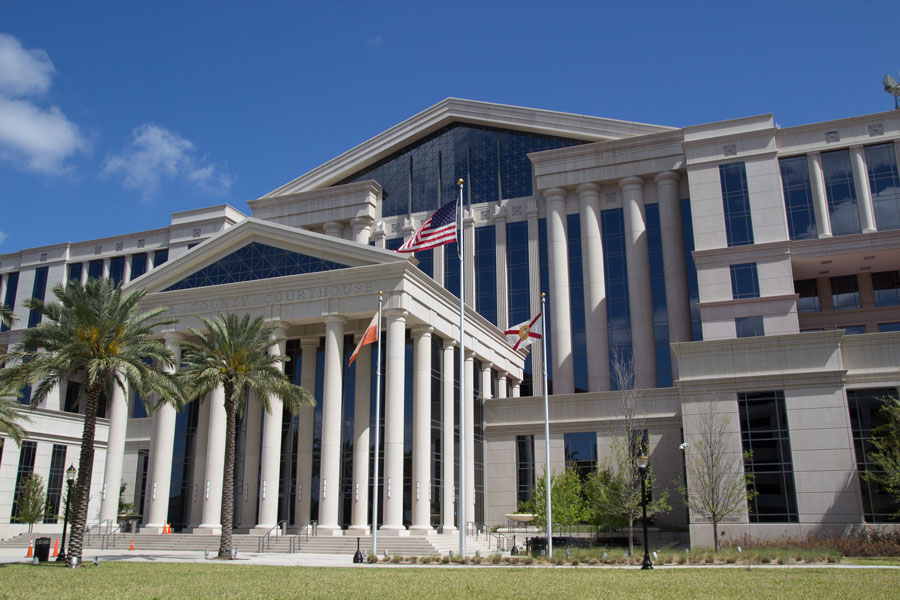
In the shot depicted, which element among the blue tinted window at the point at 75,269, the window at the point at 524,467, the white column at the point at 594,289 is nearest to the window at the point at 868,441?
the window at the point at 524,467

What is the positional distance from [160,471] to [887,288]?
177 ft

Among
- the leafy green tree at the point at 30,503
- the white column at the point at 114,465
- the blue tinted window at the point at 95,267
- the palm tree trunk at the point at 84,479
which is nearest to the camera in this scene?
the palm tree trunk at the point at 84,479

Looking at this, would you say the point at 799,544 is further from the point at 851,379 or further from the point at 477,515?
the point at 477,515

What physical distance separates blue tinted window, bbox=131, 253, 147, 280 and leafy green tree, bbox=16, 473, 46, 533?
101ft

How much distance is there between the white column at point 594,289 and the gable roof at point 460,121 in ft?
18.7

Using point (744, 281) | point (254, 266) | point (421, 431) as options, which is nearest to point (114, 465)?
point (254, 266)

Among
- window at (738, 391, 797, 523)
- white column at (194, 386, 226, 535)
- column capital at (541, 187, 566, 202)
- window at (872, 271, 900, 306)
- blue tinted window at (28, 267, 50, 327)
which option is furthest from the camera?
blue tinted window at (28, 267, 50, 327)

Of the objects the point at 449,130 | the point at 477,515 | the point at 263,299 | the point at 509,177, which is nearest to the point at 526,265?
the point at 509,177

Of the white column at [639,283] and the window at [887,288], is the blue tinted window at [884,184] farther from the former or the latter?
the white column at [639,283]

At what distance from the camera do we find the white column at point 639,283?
5943 centimetres

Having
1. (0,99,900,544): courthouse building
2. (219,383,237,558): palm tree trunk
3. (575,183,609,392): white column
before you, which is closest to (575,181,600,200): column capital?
(575,183,609,392): white column

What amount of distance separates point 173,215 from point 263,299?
38.3 m

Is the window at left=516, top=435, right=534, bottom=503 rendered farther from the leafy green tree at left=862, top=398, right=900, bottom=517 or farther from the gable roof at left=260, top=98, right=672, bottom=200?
the gable roof at left=260, top=98, right=672, bottom=200

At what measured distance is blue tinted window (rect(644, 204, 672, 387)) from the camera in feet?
194
